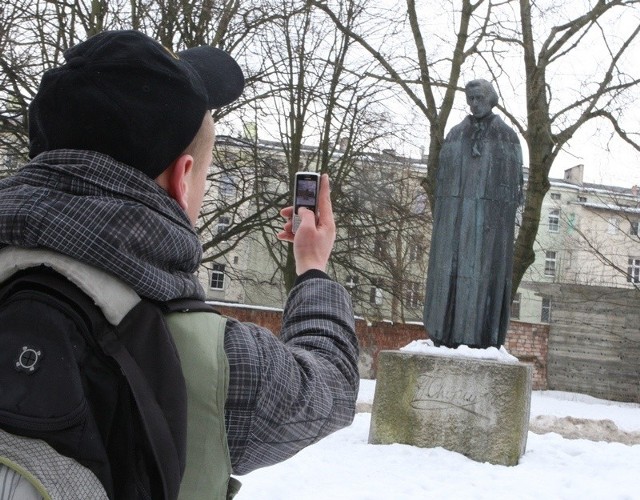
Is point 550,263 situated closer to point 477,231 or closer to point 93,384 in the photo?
point 477,231

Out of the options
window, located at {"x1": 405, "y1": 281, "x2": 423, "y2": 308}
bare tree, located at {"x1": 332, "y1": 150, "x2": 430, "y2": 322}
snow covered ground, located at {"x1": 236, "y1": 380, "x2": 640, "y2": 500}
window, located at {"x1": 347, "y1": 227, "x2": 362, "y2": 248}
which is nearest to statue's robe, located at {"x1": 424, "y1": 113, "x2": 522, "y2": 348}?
snow covered ground, located at {"x1": 236, "y1": 380, "x2": 640, "y2": 500}

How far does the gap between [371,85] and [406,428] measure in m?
9.37

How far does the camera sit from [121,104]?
3.59 ft

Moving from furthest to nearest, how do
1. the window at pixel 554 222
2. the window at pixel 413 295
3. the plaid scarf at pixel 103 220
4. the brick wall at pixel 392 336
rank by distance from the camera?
the window at pixel 554 222
the brick wall at pixel 392 336
the window at pixel 413 295
the plaid scarf at pixel 103 220

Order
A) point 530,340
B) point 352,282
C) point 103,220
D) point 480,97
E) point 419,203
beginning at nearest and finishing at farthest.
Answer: point 103,220
point 480,97
point 352,282
point 419,203
point 530,340

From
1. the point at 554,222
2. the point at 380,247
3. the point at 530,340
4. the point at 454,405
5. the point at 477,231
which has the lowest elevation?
the point at 530,340

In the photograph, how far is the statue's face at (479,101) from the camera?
7.49 metres

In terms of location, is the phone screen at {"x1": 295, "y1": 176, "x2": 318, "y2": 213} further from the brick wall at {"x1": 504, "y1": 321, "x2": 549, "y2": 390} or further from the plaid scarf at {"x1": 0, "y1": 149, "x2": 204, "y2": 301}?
the brick wall at {"x1": 504, "y1": 321, "x2": 549, "y2": 390}

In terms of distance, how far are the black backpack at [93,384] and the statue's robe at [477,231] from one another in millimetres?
6647

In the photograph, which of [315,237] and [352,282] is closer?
[315,237]

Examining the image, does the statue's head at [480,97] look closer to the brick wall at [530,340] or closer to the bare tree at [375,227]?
the bare tree at [375,227]

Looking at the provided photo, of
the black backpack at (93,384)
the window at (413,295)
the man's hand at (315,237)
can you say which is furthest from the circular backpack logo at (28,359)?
the window at (413,295)

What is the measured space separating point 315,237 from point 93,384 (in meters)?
0.61

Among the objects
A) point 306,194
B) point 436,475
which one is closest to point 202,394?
point 306,194
